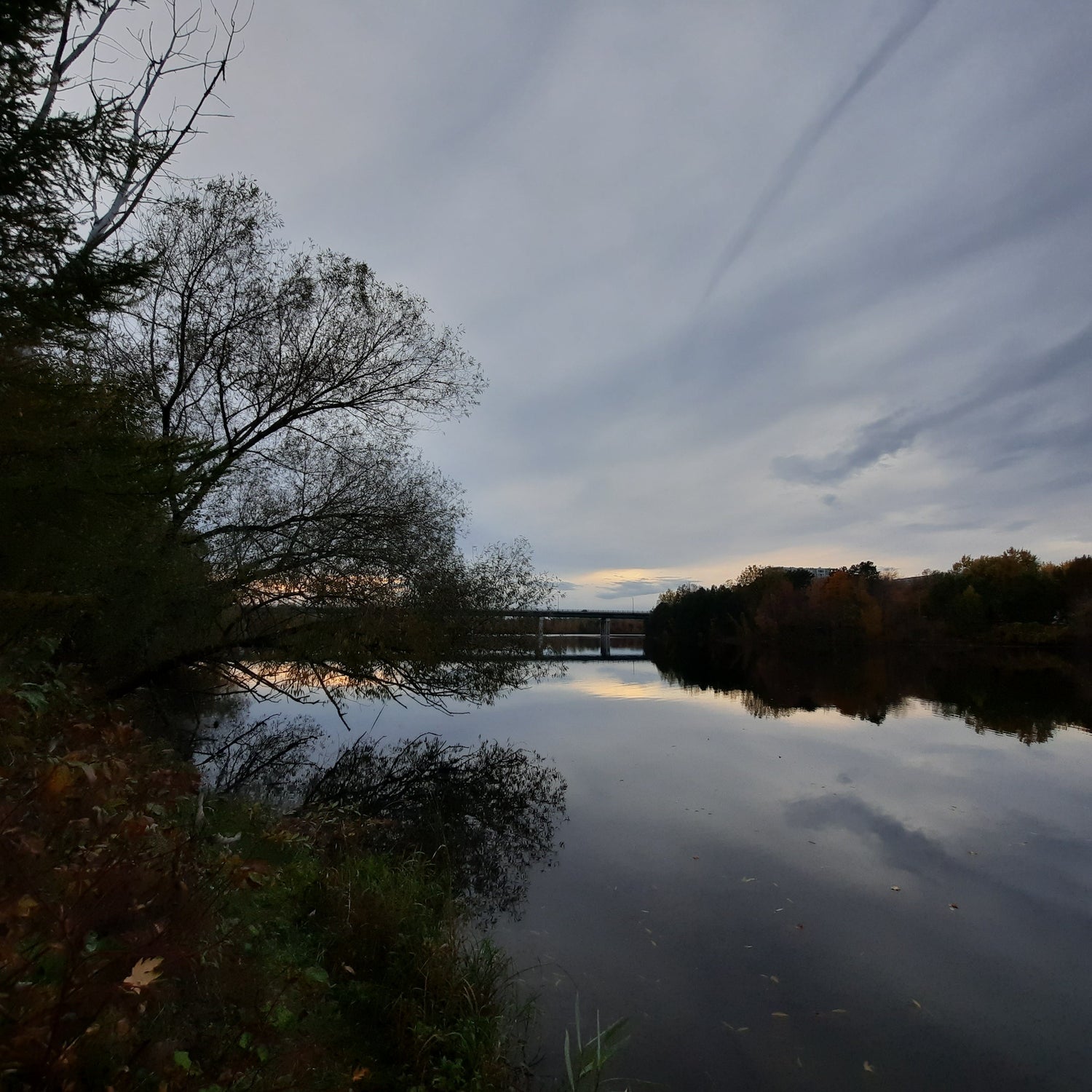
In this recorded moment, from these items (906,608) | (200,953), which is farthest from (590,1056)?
(906,608)

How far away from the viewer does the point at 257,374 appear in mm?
17266

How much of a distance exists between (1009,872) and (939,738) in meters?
12.8

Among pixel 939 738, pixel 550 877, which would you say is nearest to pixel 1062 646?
pixel 939 738

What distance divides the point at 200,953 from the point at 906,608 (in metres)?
102

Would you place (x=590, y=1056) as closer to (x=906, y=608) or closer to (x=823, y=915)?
(x=823, y=915)

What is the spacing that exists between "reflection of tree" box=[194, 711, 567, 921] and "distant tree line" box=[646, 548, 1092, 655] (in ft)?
246

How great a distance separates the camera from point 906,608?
92500 mm

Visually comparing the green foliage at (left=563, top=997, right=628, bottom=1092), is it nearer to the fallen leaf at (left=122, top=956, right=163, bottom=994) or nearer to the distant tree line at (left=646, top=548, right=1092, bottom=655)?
the fallen leaf at (left=122, top=956, right=163, bottom=994)

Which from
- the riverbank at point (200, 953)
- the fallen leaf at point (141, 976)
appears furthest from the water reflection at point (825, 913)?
the fallen leaf at point (141, 976)

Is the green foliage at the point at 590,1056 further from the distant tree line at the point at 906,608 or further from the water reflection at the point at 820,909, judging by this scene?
the distant tree line at the point at 906,608

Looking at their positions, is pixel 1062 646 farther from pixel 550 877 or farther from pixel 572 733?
pixel 550 877

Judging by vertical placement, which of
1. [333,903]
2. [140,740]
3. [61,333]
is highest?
[61,333]

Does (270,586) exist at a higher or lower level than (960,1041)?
higher

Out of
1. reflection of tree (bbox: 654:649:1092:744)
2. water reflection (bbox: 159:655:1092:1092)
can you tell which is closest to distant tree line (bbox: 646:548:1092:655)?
reflection of tree (bbox: 654:649:1092:744)
